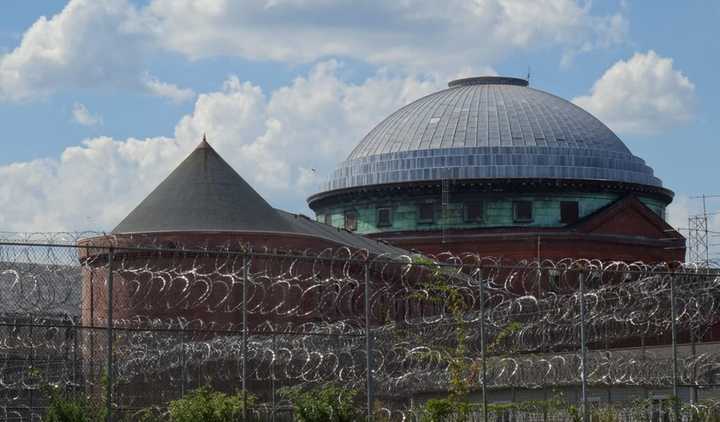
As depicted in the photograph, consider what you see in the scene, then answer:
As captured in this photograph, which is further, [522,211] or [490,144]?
[490,144]

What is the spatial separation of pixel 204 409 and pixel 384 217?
59.1m

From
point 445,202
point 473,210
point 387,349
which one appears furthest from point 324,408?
point 473,210

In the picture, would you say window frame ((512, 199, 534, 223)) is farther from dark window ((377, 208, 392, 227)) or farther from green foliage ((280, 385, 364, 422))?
green foliage ((280, 385, 364, 422))

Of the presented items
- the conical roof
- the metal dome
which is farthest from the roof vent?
the conical roof

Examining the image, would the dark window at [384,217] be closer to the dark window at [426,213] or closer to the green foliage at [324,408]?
the dark window at [426,213]

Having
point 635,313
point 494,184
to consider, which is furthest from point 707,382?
point 494,184

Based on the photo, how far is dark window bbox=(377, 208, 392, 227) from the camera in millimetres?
84125

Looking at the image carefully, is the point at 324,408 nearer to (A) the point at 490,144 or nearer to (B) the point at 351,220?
(A) the point at 490,144

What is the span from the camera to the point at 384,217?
84.6 meters

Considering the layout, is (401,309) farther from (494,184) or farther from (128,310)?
(494,184)

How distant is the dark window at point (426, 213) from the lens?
8279 centimetres

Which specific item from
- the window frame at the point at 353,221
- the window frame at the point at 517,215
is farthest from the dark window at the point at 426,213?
the window frame at the point at 353,221

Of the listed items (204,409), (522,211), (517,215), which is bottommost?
(204,409)

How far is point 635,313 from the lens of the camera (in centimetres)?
3584
